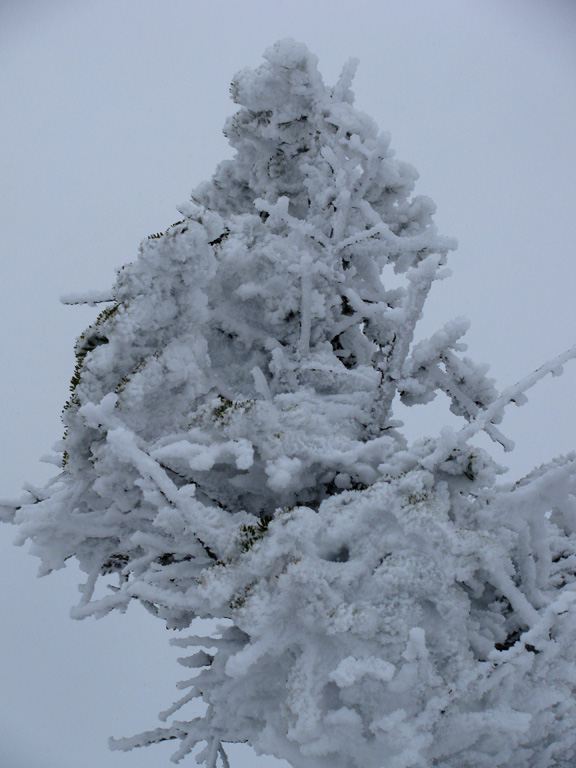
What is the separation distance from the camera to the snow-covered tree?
8.84 feet

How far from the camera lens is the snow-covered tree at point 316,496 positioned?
2695 mm

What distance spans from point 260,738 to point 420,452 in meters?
1.51

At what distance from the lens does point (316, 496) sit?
3541 millimetres

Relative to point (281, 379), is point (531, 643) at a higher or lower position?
lower

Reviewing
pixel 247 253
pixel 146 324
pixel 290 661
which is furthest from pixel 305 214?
pixel 290 661

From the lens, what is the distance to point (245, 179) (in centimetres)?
509

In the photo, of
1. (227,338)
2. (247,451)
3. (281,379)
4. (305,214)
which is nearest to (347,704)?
(247,451)

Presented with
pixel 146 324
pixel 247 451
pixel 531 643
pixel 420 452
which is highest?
pixel 146 324

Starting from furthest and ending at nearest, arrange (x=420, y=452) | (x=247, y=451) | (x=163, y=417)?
(x=163, y=417) < (x=420, y=452) < (x=247, y=451)

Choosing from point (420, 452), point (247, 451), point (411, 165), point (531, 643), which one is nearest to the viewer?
point (531, 643)

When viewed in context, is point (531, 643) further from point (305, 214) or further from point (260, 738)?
point (305, 214)

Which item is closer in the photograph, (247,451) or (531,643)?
(531,643)

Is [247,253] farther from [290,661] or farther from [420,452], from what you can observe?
[290,661]

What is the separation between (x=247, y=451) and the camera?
298 cm
